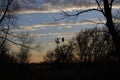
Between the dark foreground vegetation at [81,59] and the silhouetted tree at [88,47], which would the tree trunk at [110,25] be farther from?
the silhouetted tree at [88,47]

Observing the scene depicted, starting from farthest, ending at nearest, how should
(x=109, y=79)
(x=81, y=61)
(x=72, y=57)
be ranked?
(x=72, y=57) → (x=81, y=61) → (x=109, y=79)

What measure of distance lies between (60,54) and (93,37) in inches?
413

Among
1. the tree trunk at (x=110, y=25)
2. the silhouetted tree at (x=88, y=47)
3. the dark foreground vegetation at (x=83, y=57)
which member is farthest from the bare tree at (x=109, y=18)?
the silhouetted tree at (x=88, y=47)

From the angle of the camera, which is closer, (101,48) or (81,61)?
(101,48)

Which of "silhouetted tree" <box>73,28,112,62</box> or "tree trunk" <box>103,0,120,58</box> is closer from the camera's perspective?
"tree trunk" <box>103,0,120,58</box>

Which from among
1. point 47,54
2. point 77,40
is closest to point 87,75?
point 77,40

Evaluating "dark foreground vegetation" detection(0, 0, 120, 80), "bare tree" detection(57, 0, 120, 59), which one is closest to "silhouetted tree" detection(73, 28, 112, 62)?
"dark foreground vegetation" detection(0, 0, 120, 80)

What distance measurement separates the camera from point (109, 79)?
131 ft

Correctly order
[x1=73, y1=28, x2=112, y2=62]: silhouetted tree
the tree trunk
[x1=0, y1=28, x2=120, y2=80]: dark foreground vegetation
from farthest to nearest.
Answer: [x1=73, y1=28, x2=112, y2=62]: silhouetted tree
[x1=0, y1=28, x2=120, y2=80]: dark foreground vegetation
the tree trunk

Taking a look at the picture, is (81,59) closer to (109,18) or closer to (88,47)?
(88,47)

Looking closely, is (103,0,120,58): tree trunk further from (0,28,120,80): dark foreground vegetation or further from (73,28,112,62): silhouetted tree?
(73,28,112,62): silhouetted tree

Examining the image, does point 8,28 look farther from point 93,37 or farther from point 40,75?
point 93,37

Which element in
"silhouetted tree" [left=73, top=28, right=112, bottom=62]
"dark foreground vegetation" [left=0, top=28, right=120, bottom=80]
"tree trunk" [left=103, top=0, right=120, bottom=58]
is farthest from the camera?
"silhouetted tree" [left=73, top=28, right=112, bottom=62]

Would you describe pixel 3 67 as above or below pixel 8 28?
below
